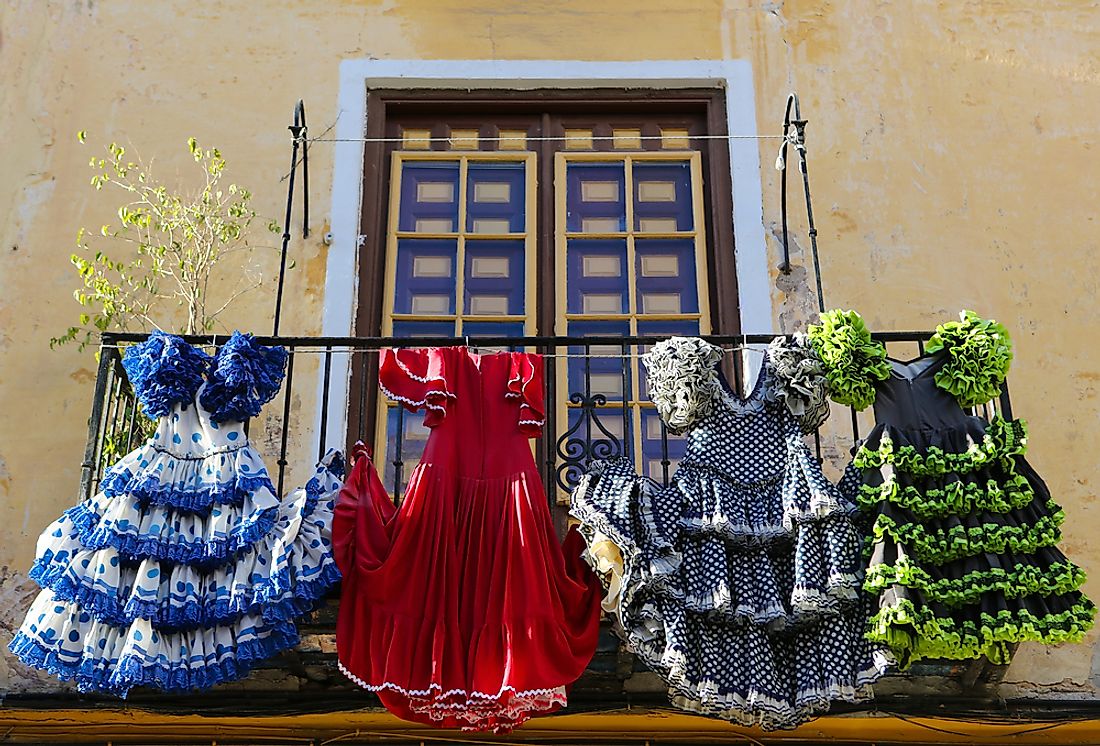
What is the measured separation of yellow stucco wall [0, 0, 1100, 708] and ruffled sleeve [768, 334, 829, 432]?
136 cm

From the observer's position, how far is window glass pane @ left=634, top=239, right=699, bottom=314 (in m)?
6.96

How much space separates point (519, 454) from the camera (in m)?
5.54

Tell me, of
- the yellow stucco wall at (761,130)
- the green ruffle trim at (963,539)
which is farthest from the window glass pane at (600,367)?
the green ruffle trim at (963,539)

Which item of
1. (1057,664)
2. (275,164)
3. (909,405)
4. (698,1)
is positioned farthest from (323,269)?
(1057,664)

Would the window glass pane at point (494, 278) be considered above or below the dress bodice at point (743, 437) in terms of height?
above

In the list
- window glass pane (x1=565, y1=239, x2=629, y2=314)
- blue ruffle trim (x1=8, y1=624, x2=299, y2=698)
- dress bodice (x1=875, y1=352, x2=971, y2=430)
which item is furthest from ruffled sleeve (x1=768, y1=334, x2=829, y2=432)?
blue ruffle trim (x1=8, y1=624, x2=299, y2=698)

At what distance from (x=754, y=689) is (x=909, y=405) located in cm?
118

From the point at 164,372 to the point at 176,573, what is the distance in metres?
0.74

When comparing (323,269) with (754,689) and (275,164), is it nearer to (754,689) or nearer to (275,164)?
(275,164)

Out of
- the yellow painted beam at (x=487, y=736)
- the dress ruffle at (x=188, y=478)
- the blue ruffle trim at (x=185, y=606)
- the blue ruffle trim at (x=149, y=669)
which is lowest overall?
the yellow painted beam at (x=487, y=736)

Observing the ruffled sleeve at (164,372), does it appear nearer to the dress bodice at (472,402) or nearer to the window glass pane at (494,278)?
→ the dress bodice at (472,402)

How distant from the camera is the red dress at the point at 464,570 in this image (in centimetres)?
508

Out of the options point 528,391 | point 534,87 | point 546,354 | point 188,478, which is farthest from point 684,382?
point 534,87

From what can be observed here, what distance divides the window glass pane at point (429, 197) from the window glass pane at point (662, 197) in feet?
2.77
